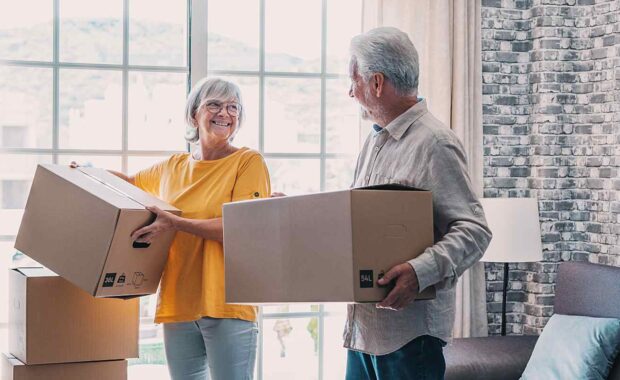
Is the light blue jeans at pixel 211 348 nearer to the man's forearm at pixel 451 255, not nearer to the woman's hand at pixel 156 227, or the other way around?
the woman's hand at pixel 156 227

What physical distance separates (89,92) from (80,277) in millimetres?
1621

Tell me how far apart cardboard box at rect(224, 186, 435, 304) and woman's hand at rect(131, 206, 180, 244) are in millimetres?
528

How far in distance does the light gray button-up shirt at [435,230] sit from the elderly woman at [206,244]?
0.61m

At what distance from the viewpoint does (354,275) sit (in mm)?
1912

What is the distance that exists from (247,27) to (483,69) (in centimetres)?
122

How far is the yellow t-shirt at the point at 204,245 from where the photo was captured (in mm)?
2602

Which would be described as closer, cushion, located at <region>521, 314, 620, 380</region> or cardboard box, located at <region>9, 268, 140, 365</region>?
cardboard box, located at <region>9, 268, 140, 365</region>

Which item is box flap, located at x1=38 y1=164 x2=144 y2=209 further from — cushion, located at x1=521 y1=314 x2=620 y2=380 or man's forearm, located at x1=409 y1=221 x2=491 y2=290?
cushion, located at x1=521 y1=314 x2=620 y2=380

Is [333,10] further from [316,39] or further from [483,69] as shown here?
[483,69]

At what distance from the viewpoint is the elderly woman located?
257cm

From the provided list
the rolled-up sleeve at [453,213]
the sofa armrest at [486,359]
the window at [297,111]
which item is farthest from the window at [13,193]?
the rolled-up sleeve at [453,213]

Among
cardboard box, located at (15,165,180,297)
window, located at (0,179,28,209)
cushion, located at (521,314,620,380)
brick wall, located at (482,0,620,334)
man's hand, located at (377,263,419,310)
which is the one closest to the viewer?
man's hand, located at (377,263,419,310)

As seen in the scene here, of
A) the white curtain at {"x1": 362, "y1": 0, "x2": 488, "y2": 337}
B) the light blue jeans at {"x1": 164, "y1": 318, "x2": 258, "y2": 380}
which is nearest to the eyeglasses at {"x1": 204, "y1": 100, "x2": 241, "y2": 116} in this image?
the light blue jeans at {"x1": 164, "y1": 318, "x2": 258, "y2": 380}

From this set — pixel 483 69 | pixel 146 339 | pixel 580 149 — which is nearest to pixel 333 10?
pixel 483 69
